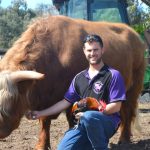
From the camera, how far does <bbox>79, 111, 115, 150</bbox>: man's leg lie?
493 cm

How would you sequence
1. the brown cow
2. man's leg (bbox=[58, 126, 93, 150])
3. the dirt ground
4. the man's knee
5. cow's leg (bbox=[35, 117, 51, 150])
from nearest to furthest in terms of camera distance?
the man's knee, the brown cow, man's leg (bbox=[58, 126, 93, 150]), cow's leg (bbox=[35, 117, 51, 150]), the dirt ground

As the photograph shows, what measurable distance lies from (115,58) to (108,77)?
201 cm

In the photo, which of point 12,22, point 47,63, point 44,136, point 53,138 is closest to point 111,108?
point 47,63

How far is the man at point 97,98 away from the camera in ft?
16.3

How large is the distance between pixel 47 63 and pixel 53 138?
1947 millimetres

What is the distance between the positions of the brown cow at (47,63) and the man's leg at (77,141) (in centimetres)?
58

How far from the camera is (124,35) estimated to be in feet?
26.0

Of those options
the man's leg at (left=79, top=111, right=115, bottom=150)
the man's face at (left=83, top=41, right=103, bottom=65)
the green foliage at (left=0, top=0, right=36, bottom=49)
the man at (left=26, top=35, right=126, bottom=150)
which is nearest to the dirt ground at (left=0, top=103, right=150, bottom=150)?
the man at (left=26, top=35, right=126, bottom=150)

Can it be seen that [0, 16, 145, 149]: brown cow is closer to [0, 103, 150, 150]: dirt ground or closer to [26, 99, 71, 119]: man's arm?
[26, 99, 71, 119]: man's arm

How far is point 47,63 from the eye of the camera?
5961mm

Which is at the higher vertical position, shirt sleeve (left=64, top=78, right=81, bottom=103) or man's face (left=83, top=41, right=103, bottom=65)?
man's face (left=83, top=41, right=103, bottom=65)

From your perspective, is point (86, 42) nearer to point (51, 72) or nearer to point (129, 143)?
point (51, 72)

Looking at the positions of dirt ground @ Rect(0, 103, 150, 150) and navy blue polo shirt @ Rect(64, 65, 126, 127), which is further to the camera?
dirt ground @ Rect(0, 103, 150, 150)

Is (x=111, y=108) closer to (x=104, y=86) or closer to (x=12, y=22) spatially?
(x=104, y=86)
